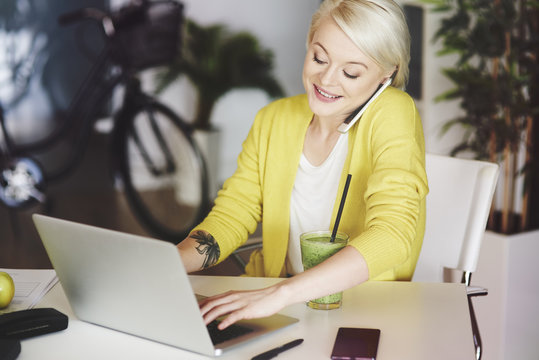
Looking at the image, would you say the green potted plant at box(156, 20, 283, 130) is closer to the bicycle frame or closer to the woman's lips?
the bicycle frame

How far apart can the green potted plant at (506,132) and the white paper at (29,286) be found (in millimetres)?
1835

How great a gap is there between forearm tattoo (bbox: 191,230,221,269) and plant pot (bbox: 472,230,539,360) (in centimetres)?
153

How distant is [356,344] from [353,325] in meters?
0.09

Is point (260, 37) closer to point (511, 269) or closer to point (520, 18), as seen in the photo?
point (520, 18)

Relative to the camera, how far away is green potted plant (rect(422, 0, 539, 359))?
262 centimetres

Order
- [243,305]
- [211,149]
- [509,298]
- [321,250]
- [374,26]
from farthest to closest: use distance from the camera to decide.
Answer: [211,149] → [509,298] → [374,26] → [321,250] → [243,305]

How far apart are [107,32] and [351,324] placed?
2825mm

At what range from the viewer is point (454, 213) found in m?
1.60

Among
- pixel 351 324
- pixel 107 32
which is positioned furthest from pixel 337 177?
pixel 107 32

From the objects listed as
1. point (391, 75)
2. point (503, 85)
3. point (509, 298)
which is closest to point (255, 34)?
point (503, 85)

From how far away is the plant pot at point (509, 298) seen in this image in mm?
2592

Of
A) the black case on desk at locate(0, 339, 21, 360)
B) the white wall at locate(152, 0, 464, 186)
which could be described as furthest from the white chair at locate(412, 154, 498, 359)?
the white wall at locate(152, 0, 464, 186)

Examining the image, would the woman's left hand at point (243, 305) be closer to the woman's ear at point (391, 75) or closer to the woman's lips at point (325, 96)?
the woman's lips at point (325, 96)

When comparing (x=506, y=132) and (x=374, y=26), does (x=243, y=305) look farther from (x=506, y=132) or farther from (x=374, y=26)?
(x=506, y=132)
